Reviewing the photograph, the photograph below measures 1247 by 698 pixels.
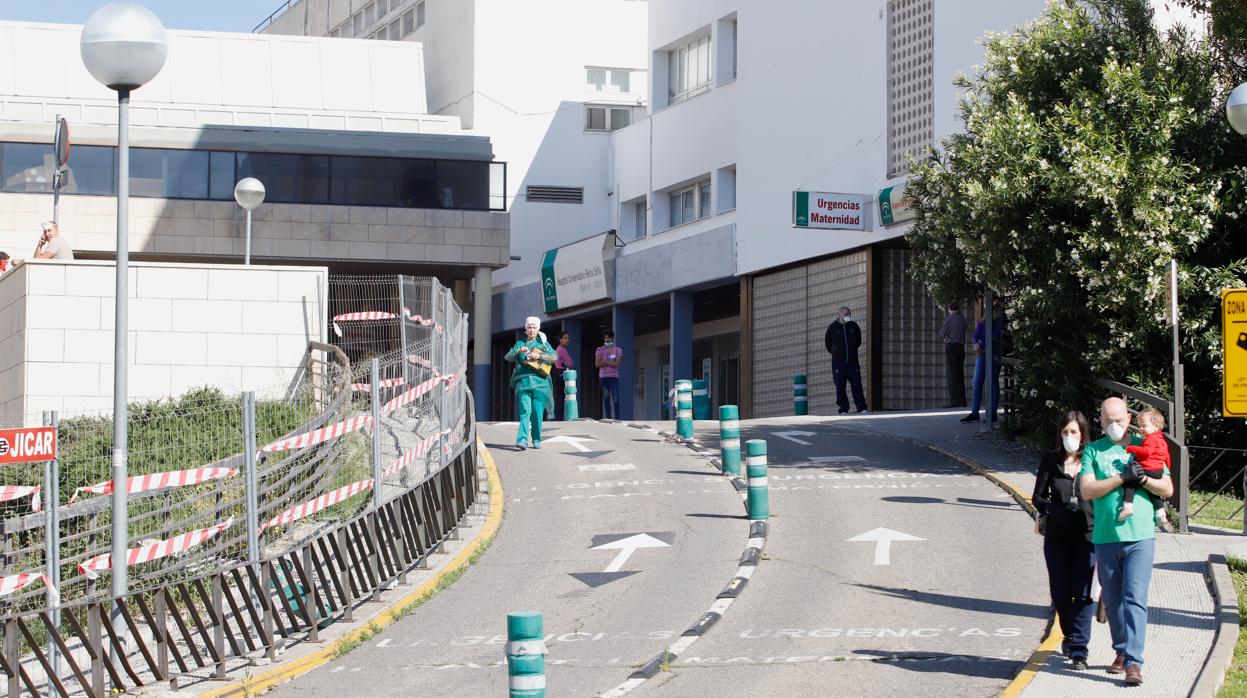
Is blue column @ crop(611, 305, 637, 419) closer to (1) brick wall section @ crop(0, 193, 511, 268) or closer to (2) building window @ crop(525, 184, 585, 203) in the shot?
(1) brick wall section @ crop(0, 193, 511, 268)

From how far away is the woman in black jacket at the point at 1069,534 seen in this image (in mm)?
9758

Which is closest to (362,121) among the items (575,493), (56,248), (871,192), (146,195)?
(146,195)

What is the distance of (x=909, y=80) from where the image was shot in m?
30.4

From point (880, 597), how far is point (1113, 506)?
11.1 ft

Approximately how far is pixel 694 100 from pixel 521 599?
89.2 ft

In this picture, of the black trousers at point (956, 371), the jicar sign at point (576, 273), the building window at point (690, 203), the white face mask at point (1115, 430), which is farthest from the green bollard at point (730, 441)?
the jicar sign at point (576, 273)

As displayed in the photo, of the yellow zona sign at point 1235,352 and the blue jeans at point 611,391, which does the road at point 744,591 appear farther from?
the blue jeans at point 611,391

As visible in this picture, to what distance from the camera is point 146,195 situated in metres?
42.1

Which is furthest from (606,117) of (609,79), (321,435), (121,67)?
(121,67)

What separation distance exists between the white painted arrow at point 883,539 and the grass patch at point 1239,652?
298 cm

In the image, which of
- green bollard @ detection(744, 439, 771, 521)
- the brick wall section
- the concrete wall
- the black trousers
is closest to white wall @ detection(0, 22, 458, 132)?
the brick wall section

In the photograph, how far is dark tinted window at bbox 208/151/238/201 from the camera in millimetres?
42312

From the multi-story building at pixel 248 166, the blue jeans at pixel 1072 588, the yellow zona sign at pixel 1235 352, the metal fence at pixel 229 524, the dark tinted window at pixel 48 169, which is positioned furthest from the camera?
the multi-story building at pixel 248 166

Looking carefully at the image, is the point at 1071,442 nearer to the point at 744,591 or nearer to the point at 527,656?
the point at 744,591
